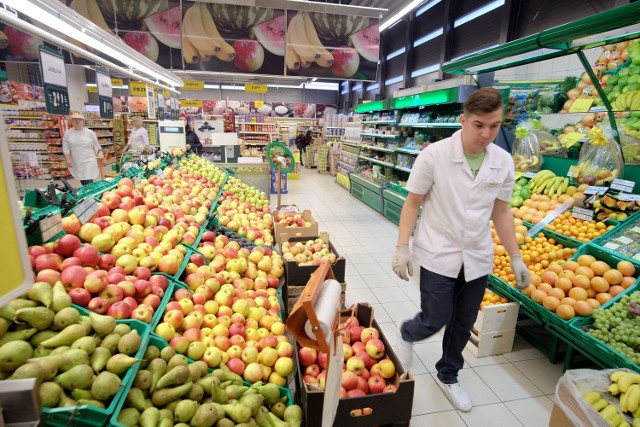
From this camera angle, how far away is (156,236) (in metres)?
2.30

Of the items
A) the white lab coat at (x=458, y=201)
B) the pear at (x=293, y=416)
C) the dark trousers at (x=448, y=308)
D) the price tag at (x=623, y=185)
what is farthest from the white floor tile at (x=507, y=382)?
the price tag at (x=623, y=185)

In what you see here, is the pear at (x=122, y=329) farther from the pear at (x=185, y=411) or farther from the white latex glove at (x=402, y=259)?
the white latex glove at (x=402, y=259)

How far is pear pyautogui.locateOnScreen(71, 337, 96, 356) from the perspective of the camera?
1231 millimetres

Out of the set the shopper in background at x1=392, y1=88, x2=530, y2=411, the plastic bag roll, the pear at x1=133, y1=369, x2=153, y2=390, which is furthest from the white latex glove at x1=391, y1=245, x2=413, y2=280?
the pear at x1=133, y1=369, x2=153, y2=390

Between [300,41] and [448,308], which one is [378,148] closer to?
[300,41]

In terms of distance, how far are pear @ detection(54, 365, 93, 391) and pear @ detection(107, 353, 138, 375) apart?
8 cm

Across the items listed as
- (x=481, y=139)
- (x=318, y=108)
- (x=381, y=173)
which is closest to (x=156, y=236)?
(x=481, y=139)

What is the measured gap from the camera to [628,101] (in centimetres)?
321

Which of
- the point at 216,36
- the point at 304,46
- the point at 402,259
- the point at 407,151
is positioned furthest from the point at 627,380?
the point at 216,36

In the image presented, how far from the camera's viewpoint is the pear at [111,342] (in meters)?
1.31

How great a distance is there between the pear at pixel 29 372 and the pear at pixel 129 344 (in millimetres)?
→ 265

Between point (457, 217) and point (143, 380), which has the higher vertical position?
point (457, 217)

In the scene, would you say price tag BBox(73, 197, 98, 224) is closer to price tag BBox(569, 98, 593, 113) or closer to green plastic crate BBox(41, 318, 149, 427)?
green plastic crate BBox(41, 318, 149, 427)

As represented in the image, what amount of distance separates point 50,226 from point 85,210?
A: 1.00 ft
